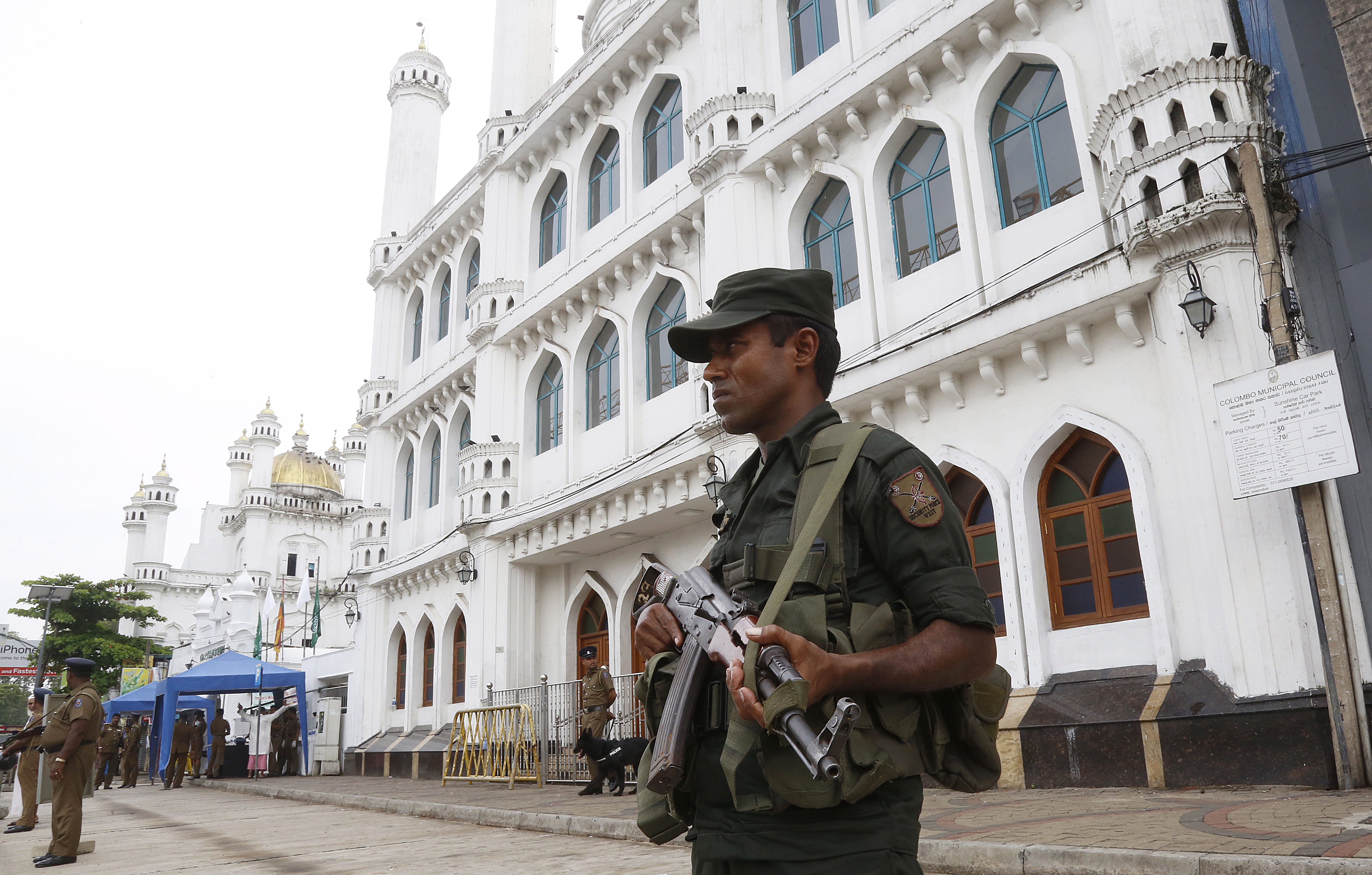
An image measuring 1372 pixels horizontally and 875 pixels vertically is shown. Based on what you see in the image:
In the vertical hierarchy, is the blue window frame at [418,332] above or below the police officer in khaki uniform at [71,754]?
above

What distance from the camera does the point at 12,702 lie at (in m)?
88.6

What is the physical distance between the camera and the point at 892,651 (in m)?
1.60

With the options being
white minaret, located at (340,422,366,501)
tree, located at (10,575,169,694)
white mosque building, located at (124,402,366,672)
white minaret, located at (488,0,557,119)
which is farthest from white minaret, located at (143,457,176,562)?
white minaret, located at (488,0,557,119)

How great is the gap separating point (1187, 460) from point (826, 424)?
7.39m

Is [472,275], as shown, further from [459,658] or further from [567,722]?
[567,722]

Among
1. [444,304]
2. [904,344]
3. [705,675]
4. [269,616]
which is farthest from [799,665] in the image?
[269,616]

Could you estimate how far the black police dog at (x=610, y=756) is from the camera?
10977mm

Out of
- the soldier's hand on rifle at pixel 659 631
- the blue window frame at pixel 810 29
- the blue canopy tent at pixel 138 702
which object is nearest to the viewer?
the soldier's hand on rifle at pixel 659 631

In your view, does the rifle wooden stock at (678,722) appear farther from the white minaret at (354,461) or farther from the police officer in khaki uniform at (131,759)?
the white minaret at (354,461)

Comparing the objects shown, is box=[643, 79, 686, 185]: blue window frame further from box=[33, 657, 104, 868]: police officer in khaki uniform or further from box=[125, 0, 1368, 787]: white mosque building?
box=[33, 657, 104, 868]: police officer in khaki uniform

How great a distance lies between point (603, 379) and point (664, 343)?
171 centimetres

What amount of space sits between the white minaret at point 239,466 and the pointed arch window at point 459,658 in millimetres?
53866

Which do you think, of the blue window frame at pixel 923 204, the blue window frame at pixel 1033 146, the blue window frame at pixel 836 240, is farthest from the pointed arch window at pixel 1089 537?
the blue window frame at pixel 836 240

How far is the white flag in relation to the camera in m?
35.8
